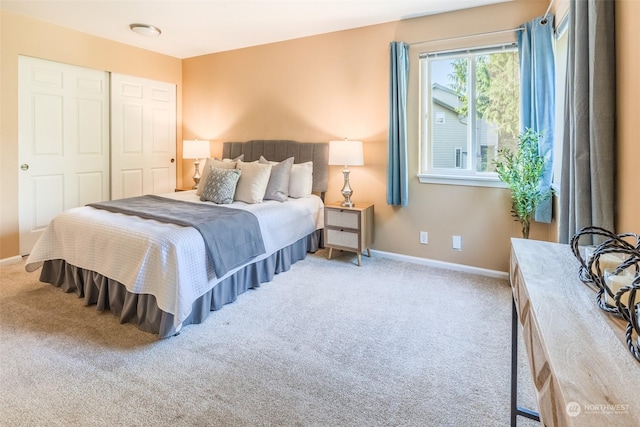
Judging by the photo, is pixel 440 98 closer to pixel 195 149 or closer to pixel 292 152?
pixel 292 152

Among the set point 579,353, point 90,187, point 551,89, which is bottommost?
point 579,353

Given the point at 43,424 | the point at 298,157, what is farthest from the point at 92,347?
the point at 298,157

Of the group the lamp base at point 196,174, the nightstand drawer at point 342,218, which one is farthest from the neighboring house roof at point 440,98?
the lamp base at point 196,174

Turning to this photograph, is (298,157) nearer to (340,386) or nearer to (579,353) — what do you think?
(340,386)

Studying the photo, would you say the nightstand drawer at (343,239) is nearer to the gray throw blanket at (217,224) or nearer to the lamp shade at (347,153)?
the lamp shade at (347,153)

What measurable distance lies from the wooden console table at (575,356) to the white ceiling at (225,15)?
3183 millimetres

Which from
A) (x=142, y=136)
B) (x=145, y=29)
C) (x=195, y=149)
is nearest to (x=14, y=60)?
(x=145, y=29)

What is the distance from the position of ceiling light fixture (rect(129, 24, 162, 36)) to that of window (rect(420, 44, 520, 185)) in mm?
2996

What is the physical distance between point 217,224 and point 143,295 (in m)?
0.69

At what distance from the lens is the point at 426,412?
1649mm

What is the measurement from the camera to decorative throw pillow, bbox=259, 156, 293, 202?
388 cm

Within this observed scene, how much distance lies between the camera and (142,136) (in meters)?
4.98

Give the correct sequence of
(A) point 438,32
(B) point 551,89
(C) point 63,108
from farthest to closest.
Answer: (C) point 63,108
(A) point 438,32
(B) point 551,89

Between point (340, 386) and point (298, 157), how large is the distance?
2983 mm
